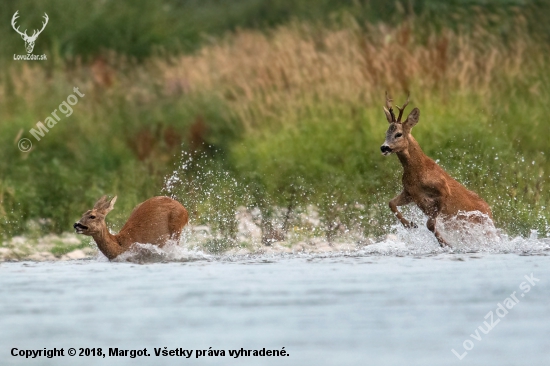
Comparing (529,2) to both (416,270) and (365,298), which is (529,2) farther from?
(365,298)

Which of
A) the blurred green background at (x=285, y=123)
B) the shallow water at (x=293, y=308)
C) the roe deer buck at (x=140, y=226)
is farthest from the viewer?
the blurred green background at (x=285, y=123)

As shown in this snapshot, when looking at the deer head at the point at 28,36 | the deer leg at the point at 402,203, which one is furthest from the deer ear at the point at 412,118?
the deer head at the point at 28,36

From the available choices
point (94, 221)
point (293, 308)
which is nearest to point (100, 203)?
point (94, 221)

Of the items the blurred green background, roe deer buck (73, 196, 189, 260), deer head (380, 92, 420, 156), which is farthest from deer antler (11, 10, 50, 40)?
deer head (380, 92, 420, 156)

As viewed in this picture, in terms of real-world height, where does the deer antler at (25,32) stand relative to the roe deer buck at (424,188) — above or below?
above

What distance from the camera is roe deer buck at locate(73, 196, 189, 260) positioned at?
13953 millimetres

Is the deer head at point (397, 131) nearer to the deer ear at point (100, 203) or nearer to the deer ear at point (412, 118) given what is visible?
the deer ear at point (412, 118)

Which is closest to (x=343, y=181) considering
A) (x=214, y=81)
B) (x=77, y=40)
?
(x=214, y=81)

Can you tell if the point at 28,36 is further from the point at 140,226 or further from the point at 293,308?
the point at 293,308

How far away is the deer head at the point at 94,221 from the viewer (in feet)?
45.1

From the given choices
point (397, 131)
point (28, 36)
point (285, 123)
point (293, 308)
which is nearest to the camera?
point (293, 308)

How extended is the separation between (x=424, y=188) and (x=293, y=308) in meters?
4.63

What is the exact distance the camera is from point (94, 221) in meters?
13.9

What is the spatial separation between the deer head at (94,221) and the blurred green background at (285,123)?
188cm
